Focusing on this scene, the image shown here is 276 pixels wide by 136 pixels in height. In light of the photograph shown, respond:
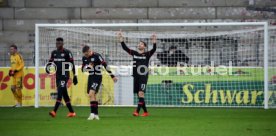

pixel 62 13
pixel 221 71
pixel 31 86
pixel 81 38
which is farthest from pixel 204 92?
pixel 62 13

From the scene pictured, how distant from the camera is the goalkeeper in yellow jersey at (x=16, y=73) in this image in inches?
795

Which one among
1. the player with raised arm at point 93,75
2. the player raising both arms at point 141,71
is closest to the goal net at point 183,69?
the player raising both arms at point 141,71

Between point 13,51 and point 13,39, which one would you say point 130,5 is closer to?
point 13,39

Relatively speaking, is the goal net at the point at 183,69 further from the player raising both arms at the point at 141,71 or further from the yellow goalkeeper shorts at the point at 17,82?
the player raising both arms at the point at 141,71

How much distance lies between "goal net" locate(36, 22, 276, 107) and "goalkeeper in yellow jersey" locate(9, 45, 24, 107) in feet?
2.23

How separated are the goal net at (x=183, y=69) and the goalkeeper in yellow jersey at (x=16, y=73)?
68 centimetres

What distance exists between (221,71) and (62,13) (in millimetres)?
8600

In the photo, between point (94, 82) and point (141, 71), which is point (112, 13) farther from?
point (94, 82)

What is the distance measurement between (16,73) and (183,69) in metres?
5.48

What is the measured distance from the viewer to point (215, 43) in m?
20.5

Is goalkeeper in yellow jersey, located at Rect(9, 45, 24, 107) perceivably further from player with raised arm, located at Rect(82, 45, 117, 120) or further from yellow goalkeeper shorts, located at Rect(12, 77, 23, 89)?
player with raised arm, located at Rect(82, 45, 117, 120)

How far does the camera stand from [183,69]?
2014cm

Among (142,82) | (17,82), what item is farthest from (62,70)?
(17,82)

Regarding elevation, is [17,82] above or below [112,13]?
Result: below
